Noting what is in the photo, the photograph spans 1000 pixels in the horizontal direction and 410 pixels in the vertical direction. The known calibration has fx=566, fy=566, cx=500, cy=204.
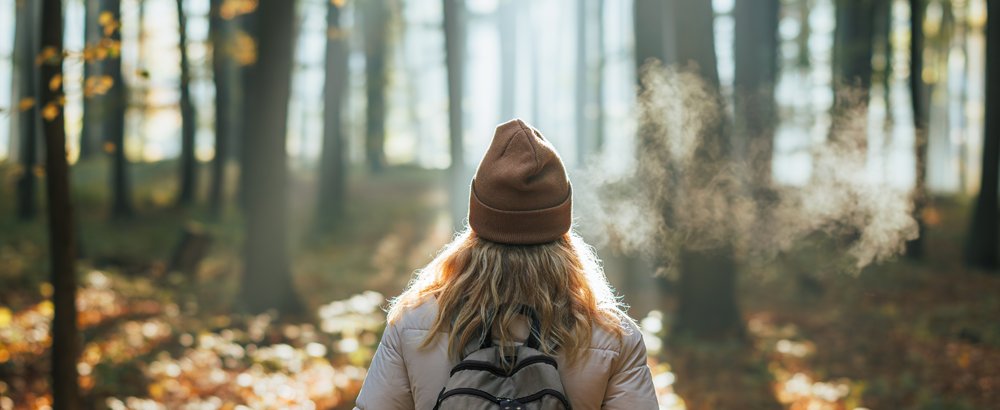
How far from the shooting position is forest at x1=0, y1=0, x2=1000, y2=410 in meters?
5.68

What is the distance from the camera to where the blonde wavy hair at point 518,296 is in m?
1.67

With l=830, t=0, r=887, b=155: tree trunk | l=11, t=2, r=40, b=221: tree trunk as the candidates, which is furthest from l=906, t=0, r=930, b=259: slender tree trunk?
l=11, t=2, r=40, b=221: tree trunk

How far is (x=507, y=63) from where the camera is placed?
64.6 feet

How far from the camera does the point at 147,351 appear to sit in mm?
6582

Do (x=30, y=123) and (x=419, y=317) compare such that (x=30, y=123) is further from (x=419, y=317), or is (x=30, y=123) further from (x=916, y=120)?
(x=916, y=120)

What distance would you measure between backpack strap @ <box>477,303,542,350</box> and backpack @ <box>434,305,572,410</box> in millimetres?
28

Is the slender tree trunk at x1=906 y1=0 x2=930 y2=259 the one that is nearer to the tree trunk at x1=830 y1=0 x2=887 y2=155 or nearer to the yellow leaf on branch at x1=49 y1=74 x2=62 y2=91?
the tree trunk at x1=830 y1=0 x2=887 y2=155

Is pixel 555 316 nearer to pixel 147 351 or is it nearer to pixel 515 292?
pixel 515 292

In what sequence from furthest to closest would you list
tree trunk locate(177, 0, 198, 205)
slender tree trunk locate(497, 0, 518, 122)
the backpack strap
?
1. slender tree trunk locate(497, 0, 518, 122)
2. tree trunk locate(177, 0, 198, 205)
3. the backpack strap

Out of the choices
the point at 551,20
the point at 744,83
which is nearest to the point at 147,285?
the point at 744,83

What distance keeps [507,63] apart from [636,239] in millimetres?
11867

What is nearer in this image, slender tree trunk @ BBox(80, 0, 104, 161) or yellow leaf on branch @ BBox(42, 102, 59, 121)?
yellow leaf on branch @ BBox(42, 102, 59, 121)

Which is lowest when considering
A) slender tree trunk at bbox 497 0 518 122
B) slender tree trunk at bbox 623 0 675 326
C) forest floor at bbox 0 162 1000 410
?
forest floor at bbox 0 162 1000 410

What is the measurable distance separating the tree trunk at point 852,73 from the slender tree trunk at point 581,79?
7.30m
